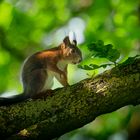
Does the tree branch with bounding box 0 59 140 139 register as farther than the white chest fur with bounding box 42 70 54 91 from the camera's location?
No

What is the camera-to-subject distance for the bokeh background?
612 cm

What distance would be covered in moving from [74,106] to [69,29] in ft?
12.8

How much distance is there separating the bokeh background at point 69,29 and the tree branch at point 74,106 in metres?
2.07

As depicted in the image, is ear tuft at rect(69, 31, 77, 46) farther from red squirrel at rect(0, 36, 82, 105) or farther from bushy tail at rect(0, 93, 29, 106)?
bushy tail at rect(0, 93, 29, 106)

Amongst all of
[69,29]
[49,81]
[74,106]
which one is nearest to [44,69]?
[49,81]

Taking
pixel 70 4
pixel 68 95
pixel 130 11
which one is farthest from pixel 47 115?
pixel 70 4

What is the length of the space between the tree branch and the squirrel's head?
1.20 meters

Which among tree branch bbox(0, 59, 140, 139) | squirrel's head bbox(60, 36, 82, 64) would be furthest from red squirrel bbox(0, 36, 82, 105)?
tree branch bbox(0, 59, 140, 139)

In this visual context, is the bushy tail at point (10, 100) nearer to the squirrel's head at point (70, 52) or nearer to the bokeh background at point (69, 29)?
the squirrel's head at point (70, 52)

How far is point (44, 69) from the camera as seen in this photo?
421 centimetres

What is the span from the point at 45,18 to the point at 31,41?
17.3 inches

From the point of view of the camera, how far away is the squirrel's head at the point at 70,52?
4.56m

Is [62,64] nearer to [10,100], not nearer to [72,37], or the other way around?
[72,37]

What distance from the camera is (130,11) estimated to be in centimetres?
673
